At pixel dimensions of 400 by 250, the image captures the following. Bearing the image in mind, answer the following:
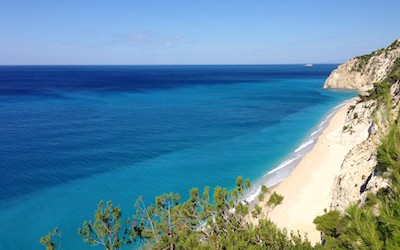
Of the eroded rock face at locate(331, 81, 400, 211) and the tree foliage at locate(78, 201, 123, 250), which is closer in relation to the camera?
the tree foliage at locate(78, 201, 123, 250)

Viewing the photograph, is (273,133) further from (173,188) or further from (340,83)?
(340,83)

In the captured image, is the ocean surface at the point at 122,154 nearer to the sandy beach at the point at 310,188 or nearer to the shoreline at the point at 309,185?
the shoreline at the point at 309,185

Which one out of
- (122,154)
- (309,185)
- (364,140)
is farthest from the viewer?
(122,154)

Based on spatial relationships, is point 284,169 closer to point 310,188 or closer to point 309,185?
point 309,185

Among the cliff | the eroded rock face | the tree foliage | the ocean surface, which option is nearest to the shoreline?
the ocean surface

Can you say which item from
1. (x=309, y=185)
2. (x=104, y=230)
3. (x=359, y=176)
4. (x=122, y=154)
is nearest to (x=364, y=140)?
(x=309, y=185)

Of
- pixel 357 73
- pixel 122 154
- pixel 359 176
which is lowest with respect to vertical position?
pixel 122 154

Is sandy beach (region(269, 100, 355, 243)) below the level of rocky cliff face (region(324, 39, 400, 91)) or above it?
below

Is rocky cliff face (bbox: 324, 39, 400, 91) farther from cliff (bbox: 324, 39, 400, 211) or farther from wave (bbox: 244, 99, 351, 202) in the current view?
wave (bbox: 244, 99, 351, 202)
